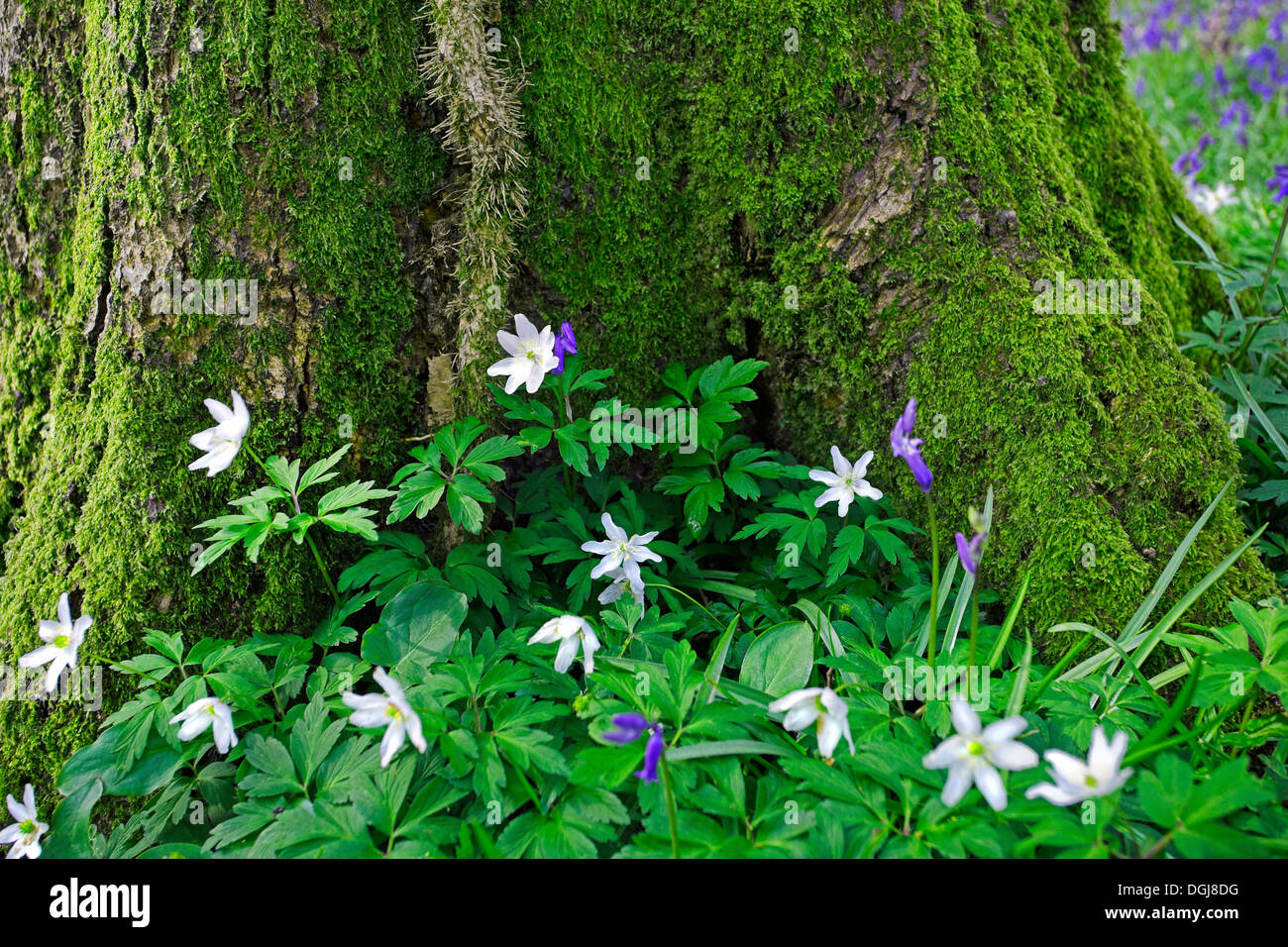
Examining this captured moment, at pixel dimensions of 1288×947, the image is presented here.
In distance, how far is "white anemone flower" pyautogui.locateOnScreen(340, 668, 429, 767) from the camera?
154cm

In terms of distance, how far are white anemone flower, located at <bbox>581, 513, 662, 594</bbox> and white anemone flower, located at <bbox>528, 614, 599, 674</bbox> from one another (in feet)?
0.88

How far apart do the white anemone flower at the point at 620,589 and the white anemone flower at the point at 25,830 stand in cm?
135

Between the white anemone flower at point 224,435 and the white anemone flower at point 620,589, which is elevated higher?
the white anemone flower at point 224,435

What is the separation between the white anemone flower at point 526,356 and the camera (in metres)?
2.14

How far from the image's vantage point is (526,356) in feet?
7.16

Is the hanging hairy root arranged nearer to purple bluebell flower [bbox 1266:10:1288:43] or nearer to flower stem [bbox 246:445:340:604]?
flower stem [bbox 246:445:340:604]

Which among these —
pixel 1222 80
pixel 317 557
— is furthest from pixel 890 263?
pixel 1222 80

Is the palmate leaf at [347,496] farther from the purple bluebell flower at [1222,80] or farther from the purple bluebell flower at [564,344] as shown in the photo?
the purple bluebell flower at [1222,80]

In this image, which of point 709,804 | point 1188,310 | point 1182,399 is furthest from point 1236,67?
point 709,804

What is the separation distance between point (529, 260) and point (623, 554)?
0.99m
